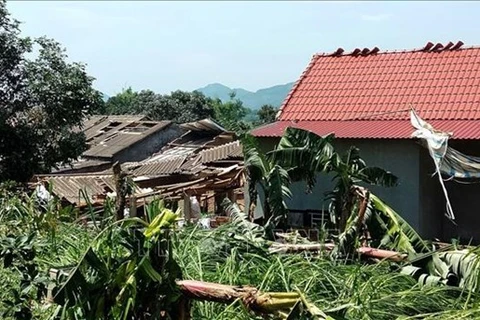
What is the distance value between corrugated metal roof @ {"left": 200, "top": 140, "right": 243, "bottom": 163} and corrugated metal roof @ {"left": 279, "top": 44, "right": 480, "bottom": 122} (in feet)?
18.1

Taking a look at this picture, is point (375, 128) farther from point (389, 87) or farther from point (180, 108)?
point (180, 108)

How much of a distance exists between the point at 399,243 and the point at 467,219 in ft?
22.1

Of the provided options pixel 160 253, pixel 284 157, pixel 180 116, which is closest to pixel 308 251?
pixel 160 253

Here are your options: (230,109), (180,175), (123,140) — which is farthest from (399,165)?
(230,109)

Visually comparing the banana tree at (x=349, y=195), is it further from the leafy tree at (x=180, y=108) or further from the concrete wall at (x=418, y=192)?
the leafy tree at (x=180, y=108)

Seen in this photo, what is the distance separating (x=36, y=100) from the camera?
15.4 metres

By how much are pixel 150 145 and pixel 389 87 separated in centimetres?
1711

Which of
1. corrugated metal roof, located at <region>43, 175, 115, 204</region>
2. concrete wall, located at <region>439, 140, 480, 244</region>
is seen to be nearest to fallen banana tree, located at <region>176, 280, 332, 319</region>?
concrete wall, located at <region>439, 140, 480, 244</region>

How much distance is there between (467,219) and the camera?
40.0ft

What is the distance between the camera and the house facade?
1177 cm

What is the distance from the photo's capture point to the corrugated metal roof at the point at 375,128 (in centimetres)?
1155

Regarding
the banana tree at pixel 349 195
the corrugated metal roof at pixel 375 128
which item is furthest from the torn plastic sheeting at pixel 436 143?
the banana tree at pixel 349 195

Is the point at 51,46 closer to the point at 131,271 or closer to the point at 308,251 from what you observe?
the point at 308,251

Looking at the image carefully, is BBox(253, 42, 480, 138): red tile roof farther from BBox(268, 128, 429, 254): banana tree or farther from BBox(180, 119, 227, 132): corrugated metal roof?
BBox(180, 119, 227, 132): corrugated metal roof
